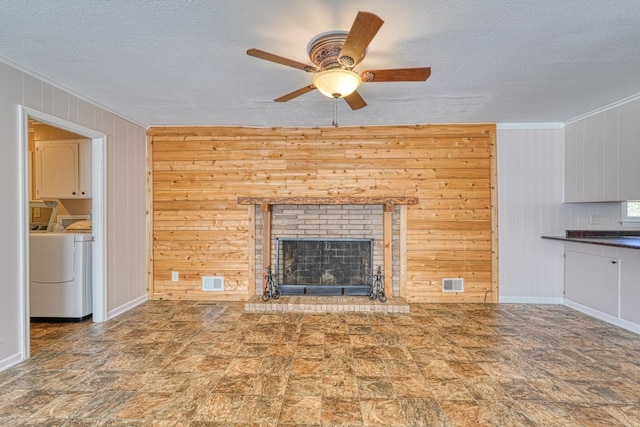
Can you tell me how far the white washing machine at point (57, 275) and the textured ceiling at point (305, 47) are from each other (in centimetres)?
161

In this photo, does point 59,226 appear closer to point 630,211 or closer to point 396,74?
point 396,74

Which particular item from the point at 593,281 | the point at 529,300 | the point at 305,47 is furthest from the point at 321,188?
the point at 593,281

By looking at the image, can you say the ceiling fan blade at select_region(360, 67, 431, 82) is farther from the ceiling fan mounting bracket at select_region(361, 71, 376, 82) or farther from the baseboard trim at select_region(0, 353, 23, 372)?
the baseboard trim at select_region(0, 353, 23, 372)

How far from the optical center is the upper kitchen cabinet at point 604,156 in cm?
336

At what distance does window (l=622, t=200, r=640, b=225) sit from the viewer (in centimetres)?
386

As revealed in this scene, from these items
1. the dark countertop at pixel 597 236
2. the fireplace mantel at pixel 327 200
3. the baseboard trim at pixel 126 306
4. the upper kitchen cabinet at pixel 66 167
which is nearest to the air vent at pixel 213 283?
the baseboard trim at pixel 126 306

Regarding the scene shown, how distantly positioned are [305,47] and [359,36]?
2.33 ft

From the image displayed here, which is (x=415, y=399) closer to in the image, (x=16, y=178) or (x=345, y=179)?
(x=345, y=179)

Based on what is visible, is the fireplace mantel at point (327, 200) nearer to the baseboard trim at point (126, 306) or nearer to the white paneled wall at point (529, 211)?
the white paneled wall at point (529, 211)

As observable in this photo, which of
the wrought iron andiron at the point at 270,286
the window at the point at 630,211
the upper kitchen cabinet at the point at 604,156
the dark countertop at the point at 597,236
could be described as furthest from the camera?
the wrought iron andiron at the point at 270,286

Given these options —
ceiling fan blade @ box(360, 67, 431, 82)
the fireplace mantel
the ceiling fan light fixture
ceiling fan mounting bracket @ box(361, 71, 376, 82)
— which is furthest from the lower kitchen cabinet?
the ceiling fan light fixture

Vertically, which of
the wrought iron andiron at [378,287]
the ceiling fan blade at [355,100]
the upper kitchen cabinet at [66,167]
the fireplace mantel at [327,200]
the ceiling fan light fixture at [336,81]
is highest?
the ceiling fan blade at [355,100]

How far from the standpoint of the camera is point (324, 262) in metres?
4.42

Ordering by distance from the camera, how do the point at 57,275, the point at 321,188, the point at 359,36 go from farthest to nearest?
the point at 321,188 → the point at 57,275 → the point at 359,36
